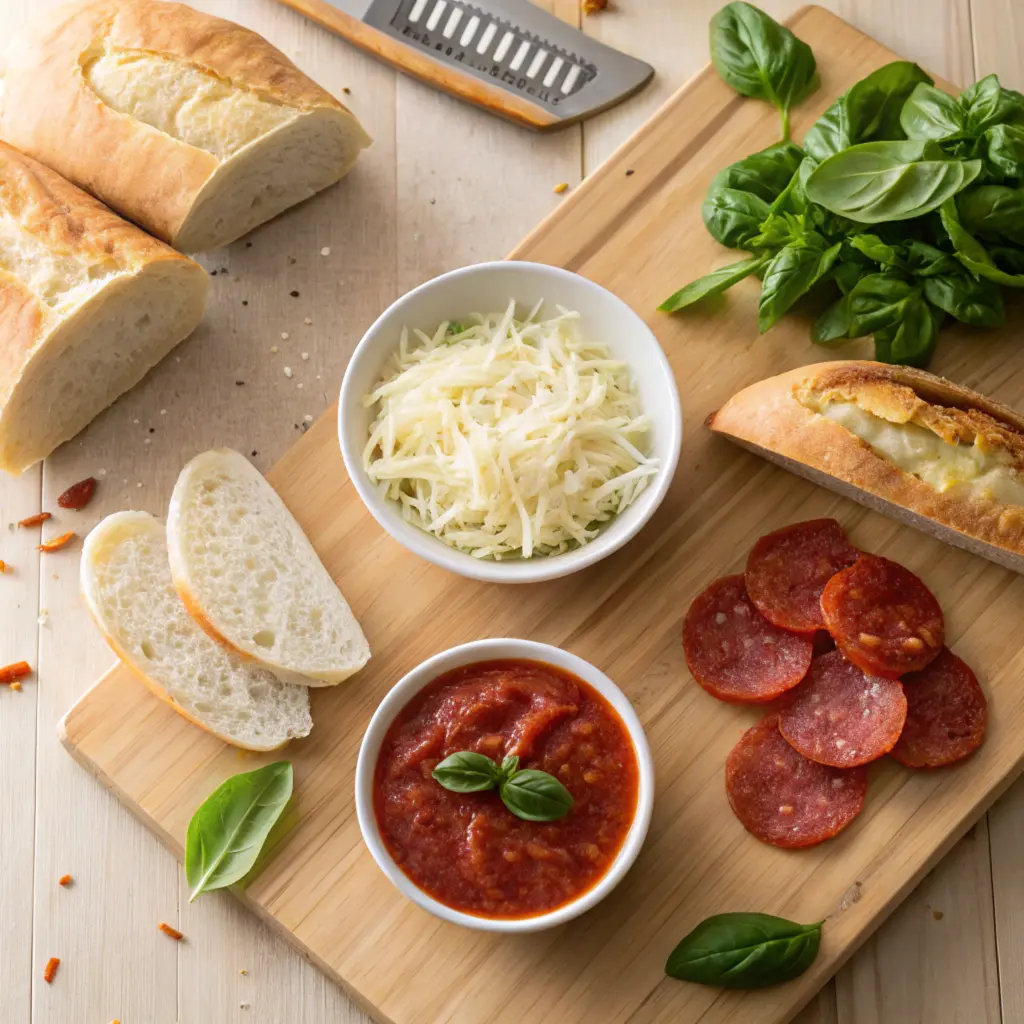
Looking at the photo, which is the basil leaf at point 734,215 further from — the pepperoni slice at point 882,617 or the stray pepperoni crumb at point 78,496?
the stray pepperoni crumb at point 78,496

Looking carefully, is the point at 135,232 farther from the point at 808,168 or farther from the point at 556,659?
the point at 808,168

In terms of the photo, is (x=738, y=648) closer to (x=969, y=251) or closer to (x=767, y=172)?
(x=969, y=251)

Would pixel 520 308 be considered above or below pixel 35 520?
above

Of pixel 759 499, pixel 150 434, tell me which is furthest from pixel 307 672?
pixel 759 499

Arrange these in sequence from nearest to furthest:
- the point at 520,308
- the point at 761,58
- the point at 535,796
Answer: the point at 535,796, the point at 520,308, the point at 761,58

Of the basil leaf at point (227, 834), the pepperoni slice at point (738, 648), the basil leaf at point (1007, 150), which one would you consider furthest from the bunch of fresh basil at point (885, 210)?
the basil leaf at point (227, 834)

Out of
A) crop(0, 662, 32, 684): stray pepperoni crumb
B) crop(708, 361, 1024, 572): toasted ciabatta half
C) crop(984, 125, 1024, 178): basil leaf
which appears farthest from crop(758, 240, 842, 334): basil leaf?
crop(0, 662, 32, 684): stray pepperoni crumb

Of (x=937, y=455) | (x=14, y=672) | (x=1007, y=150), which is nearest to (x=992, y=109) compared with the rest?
(x=1007, y=150)

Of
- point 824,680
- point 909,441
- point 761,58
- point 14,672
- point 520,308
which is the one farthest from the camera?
point 761,58
